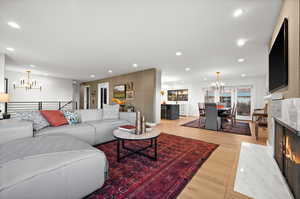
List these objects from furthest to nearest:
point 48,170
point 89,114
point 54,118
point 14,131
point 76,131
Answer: point 89,114
point 54,118
point 76,131
point 14,131
point 48,170

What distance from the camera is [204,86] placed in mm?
7906

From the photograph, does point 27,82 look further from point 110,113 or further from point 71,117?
point 110,113

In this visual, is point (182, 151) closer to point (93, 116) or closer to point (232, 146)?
point (232, 146)

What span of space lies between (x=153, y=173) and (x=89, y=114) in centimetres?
220

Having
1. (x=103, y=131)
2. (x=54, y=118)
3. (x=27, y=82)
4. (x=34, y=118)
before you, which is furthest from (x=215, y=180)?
(x=27, y=82)

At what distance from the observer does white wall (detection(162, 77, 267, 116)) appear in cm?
632

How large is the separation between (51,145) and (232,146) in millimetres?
3449

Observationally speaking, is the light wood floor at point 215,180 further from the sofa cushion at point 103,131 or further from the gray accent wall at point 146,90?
the gray accent wall at point 146,90

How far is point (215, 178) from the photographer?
1575mm

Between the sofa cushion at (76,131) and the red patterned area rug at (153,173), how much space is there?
37 centimetres

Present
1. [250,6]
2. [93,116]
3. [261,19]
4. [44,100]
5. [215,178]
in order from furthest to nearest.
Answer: [44,100] < [93,116] < [261,19] < [250,6] < [215,178]

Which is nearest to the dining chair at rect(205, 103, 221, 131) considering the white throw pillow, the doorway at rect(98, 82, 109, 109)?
the white throw pillow

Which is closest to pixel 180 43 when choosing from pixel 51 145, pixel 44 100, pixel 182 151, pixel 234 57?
pixel 234 57

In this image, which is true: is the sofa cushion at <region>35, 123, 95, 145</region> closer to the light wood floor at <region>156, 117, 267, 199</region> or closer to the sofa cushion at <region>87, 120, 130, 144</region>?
the sofa cushion at <region>87, 120, 130, 144</region>
